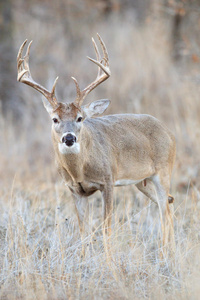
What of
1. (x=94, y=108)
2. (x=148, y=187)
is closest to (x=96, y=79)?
(x=94, y=108)

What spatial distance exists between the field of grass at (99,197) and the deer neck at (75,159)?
0.48 meters

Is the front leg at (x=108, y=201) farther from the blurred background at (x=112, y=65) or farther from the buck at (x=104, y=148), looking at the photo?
the blurred background at (x=112, y=65)

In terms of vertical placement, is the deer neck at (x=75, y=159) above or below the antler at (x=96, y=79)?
below

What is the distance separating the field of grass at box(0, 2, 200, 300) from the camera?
4.45 m

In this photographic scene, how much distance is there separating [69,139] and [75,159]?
0.40 m

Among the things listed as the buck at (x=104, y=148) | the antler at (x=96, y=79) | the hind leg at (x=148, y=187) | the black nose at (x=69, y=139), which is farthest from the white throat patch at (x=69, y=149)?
the hind leg at (x=148, y=187)

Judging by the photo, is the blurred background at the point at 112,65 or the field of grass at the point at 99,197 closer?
the field of grass at the point at 99,197

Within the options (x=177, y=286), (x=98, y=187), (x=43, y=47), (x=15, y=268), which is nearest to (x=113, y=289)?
(x=177, y=286)

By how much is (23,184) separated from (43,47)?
27.5ft

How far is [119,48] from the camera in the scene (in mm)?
15445

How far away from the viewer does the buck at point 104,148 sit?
216 inches

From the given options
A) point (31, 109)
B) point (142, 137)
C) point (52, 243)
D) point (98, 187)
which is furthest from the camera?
point (31, 109)

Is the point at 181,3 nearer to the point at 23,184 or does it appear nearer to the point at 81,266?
the point at 23,184

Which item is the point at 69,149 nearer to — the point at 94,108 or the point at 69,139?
the point at 69,139
